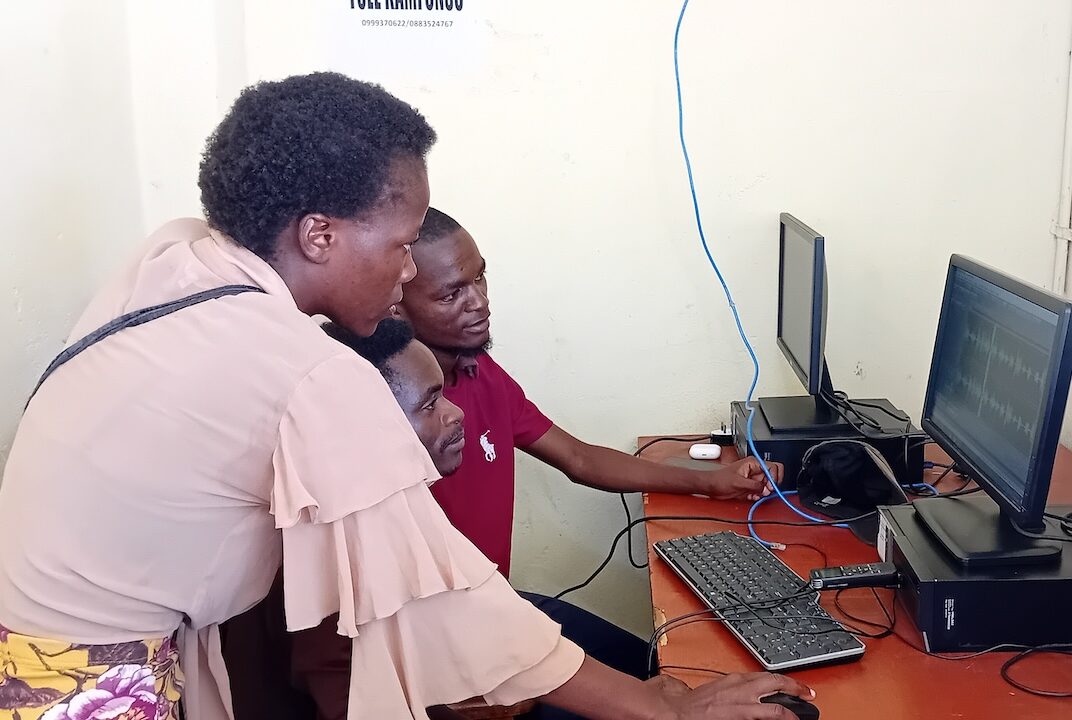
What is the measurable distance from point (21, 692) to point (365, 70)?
147cm

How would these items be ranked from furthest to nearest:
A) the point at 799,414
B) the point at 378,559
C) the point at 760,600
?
the point at 799,414
the point at 760,600
the point at 378,559

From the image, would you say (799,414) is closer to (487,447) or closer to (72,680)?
(487,447)

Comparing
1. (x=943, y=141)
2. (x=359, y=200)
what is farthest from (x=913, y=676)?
(x=943, y=141)

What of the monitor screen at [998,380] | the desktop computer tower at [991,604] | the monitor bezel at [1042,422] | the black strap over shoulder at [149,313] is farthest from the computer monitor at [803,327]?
the black strap over shoulder at [149,313]

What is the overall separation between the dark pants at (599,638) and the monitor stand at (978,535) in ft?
2.16

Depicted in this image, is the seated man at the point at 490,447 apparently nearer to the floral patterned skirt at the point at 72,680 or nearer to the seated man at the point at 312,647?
the seated man at the point at 312,647

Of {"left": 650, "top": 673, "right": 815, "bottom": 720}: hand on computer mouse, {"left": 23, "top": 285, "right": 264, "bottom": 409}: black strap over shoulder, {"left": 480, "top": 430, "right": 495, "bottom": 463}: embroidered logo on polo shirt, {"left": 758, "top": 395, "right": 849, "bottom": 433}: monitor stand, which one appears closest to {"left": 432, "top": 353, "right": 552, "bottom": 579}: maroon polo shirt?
{"left": 480, "top": 430, "right": 495, "bottom": 463}: embroidered logo on polo shirt

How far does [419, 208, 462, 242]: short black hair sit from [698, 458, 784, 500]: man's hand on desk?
64 cm

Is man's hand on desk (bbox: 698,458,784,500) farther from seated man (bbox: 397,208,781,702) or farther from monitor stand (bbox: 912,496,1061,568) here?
monitor stand (bbox: 912,496,1061,568)

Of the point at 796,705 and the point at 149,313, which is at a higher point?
the point at 149,313

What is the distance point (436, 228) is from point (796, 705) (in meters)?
0.97

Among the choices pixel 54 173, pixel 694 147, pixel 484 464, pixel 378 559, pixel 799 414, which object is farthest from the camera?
pixel 694 147

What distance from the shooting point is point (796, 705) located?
1.08 metres

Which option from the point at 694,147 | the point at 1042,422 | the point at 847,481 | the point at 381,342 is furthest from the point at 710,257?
the point at 1042,422
